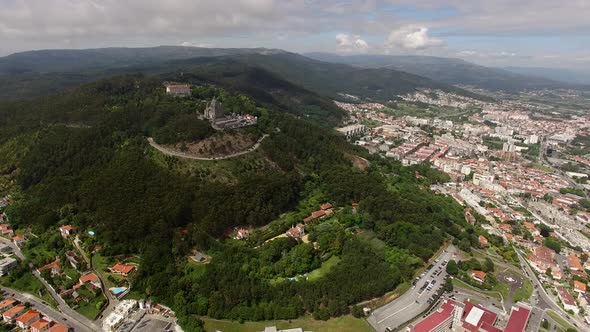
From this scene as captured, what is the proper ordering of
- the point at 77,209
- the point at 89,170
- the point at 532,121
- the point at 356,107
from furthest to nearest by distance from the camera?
the point at 356,107, the point at 532,121, the point at 89,170, the point at 77,209

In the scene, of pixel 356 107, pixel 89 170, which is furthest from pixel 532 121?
pixel 89 170

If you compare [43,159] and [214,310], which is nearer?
[214,310]

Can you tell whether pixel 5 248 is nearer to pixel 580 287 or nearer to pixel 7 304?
pixel 7 304

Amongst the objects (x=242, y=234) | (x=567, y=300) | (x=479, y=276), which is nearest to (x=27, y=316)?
(x=242, y=234)

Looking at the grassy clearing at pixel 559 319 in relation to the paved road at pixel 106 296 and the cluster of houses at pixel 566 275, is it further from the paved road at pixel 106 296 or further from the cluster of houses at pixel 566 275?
the paved road at pixel 106 296

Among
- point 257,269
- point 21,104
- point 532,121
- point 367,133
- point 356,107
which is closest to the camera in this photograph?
point 257,269

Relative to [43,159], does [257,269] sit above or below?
below

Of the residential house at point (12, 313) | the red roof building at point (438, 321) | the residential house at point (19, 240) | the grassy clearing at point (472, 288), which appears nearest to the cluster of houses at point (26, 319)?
the residential house at point (12, 313)

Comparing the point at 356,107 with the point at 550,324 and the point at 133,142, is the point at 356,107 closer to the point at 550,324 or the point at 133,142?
the point at 133,142

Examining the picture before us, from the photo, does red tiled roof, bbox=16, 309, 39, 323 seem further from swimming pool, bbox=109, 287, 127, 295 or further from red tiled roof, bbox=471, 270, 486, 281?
red tiled roof, bbox=471, 270, 486, 281
